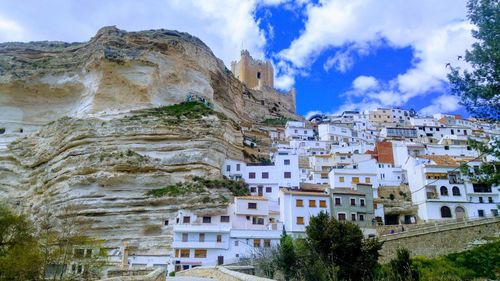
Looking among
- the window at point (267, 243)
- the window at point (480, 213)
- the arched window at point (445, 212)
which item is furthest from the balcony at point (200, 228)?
the window at point (480, 213)

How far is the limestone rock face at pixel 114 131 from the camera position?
113ft

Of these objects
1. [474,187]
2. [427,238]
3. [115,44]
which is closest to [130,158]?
[115,44]

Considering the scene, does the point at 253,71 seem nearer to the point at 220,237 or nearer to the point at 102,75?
the point at 102,75

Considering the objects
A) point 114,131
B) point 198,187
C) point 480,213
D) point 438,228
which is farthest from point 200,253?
point 480,213

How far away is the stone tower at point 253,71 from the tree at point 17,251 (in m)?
83.4

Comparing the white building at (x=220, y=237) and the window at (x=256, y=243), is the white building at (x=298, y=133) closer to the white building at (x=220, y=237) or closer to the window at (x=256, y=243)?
the white building at (x=220, y=237)

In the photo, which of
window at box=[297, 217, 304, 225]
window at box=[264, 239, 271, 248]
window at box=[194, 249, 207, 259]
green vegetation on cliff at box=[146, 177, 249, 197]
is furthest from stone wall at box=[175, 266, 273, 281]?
window at box=[297, 217, 304, 225]

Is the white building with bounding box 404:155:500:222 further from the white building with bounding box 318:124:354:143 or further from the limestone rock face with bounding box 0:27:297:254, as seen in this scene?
the white building with bounding box 318:124:354:143

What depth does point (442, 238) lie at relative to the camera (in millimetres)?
29594

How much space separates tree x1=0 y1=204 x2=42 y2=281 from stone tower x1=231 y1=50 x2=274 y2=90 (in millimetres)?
83427

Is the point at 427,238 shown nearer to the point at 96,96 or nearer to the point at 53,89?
the point at 96,96

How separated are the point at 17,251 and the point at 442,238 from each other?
27.0 m

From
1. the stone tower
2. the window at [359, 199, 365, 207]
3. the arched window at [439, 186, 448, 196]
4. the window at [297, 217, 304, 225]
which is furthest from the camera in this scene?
the stone tower

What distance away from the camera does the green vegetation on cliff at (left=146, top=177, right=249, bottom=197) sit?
115 feet
